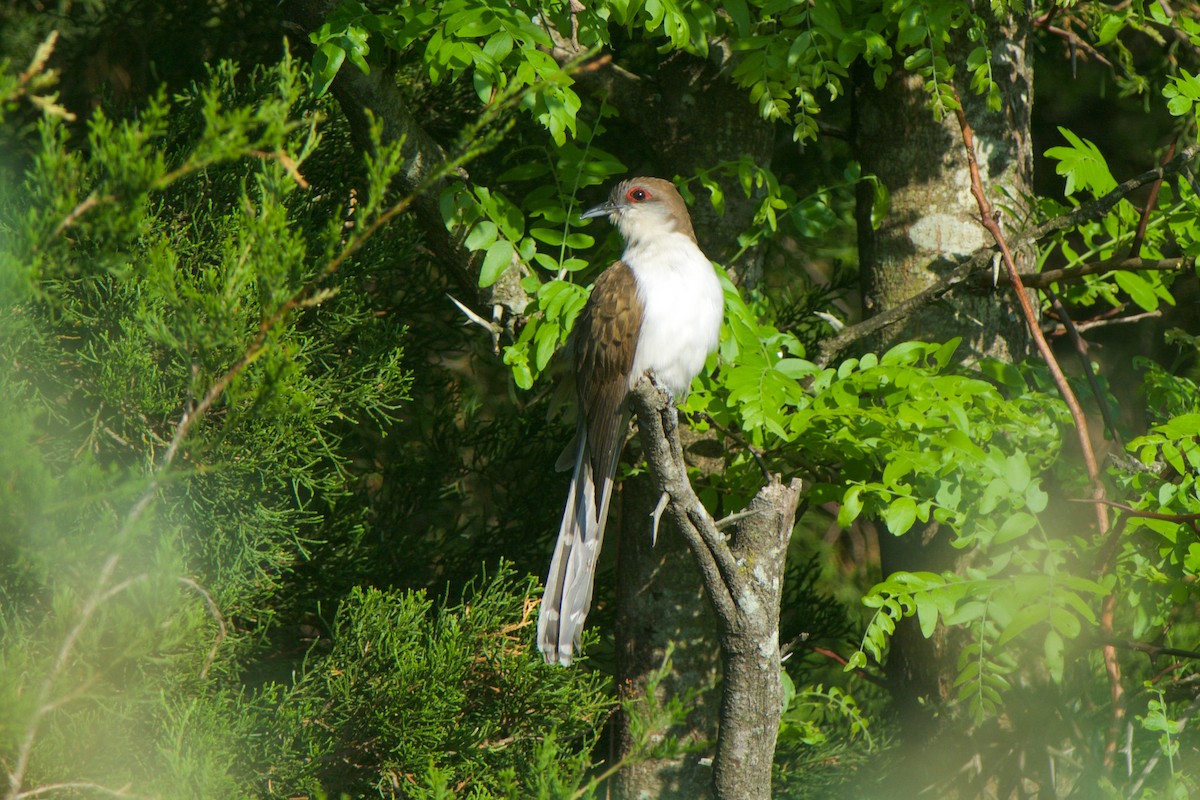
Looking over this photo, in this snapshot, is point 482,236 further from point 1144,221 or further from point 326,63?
point 1144,221

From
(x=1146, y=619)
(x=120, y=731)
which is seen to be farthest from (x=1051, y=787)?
(x=120, y=731)

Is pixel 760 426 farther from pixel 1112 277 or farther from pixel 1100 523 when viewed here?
pixel 1112 277

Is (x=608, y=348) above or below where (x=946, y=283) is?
below

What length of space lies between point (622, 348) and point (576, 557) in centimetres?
73

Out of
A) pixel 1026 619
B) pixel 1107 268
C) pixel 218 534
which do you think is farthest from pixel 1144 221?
pixel 218 534

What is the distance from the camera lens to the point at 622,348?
3.56 m

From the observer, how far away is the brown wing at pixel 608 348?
348 cm

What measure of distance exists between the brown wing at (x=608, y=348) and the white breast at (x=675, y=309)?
1.4 inches

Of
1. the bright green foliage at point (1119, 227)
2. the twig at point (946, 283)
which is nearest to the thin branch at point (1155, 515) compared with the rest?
the bright green foliage at point (1119, 227)

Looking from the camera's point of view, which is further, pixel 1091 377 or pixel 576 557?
pixel 1091 377

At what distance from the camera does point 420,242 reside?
3.50m

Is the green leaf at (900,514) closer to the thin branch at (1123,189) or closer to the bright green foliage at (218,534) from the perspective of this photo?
the bright green foliage at (218,534)

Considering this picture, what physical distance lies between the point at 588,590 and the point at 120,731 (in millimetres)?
1371

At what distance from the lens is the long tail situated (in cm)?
321
